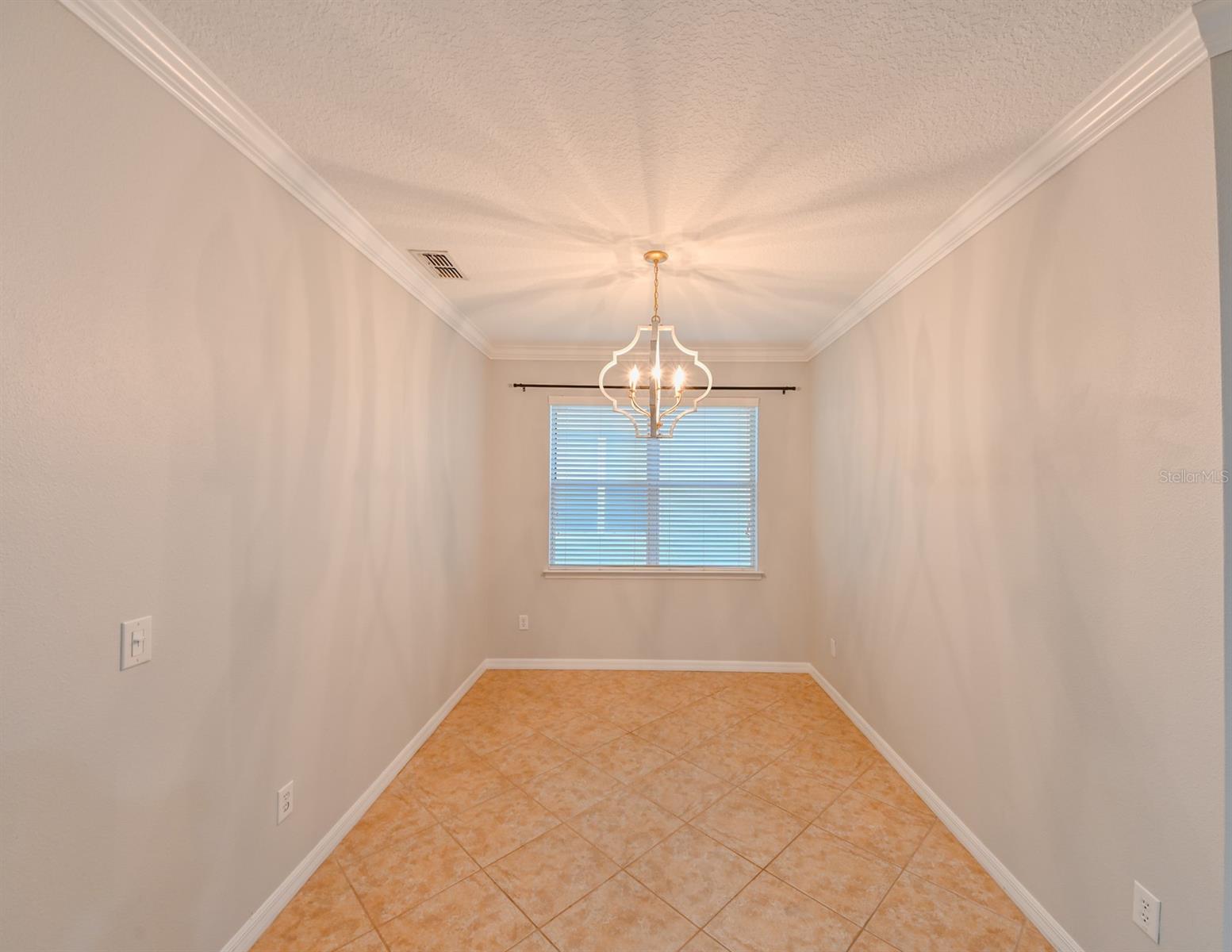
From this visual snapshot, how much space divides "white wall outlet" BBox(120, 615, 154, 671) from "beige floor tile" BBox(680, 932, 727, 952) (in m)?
1.79

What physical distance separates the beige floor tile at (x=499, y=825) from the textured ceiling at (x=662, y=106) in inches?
104

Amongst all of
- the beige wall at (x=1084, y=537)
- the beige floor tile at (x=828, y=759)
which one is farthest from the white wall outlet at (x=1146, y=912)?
the beige floor tile at (x=828, y=759)

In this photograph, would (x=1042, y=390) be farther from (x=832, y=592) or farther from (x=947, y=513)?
(x=832, y=592)

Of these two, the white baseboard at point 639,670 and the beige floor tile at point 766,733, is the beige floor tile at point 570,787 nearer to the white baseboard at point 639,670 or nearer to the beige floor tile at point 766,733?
the white baseboard at point 639,670

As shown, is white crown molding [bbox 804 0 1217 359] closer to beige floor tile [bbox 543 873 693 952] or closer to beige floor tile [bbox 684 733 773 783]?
beige floor tile [bbox 684 733 773 783]

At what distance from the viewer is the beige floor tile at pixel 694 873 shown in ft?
5.63

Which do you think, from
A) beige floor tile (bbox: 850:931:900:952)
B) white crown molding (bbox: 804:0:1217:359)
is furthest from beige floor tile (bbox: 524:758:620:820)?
white crown molding (bbox: 804:0:1217:359)

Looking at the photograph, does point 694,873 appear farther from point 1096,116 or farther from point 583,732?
point 1096,116

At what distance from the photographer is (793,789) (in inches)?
93.5

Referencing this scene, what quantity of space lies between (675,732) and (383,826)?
1.61m

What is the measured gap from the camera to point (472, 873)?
1.84m

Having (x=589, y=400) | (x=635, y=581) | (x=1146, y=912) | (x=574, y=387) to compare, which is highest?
(x=574, y=387)

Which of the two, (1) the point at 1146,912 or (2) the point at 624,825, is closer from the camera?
(1) the point at 1146,912

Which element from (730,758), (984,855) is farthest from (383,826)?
(984,855)
